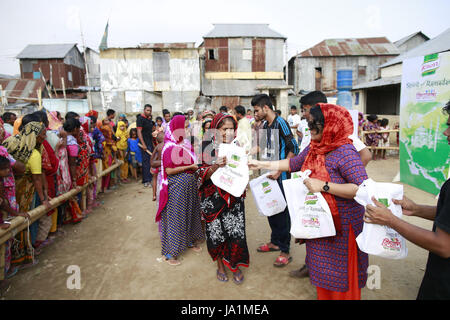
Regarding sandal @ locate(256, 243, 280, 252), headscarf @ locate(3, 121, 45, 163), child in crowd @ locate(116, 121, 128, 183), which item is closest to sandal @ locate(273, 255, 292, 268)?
sandal @ locate(256, 243, 280, 252)

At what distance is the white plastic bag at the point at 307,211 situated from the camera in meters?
1.96

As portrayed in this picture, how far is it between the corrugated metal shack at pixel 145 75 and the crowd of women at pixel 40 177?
13.8 metres

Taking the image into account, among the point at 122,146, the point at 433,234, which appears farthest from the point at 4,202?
the point at 122,146

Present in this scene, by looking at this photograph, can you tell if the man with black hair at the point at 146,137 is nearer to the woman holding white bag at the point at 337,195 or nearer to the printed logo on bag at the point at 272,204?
the printed logo on bag at the point at 272,204

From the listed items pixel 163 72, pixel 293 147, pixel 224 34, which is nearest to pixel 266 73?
pixel 224 34

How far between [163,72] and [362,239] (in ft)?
64.9

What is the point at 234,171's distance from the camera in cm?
259

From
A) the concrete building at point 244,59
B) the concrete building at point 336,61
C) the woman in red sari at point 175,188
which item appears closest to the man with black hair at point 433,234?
the woman in red sari at point 175,188

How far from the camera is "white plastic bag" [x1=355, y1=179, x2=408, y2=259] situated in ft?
5.24

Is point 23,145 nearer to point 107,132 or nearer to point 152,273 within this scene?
point 152,273

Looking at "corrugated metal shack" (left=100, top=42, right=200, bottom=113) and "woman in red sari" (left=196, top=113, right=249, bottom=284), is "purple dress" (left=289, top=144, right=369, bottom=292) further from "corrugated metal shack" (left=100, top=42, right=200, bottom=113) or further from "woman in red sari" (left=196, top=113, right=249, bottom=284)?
"corrugated metal shack" (left=100, top=42, right=200, bottom=113)

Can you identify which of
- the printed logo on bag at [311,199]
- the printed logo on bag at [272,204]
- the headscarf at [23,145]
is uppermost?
the headscarf at [23,145]
